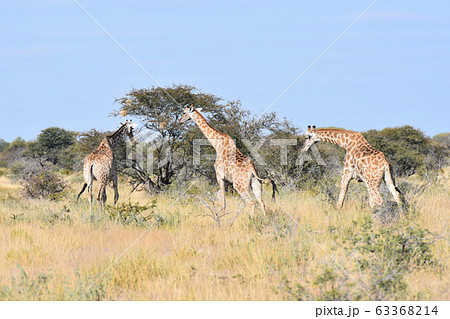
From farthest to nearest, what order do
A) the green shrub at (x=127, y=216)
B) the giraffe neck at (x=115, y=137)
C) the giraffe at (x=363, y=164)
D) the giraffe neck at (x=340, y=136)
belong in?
the giraffe neck at (x=115, y=137)
the giraffe neck at (x=340, y=136)
the green shrub at (x=127, y=216)
the giraffe at (x=363, y=164)

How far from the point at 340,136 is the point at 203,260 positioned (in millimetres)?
5021

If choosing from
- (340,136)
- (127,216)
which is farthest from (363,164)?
(127,216)

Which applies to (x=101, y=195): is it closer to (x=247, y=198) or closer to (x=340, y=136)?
(x=247, y=198)

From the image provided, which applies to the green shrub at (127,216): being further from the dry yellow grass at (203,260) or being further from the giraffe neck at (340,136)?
the giraffe neck at (340,136)

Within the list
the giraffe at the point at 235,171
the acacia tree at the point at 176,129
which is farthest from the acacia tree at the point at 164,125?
the giraffe at the point at 235,171

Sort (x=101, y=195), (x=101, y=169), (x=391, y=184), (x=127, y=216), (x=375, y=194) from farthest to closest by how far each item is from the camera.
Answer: (x=101, y=195) → (x=101, y=169) → (x=127, y=216) → (x=375, y=194) → (x=391, y=184)

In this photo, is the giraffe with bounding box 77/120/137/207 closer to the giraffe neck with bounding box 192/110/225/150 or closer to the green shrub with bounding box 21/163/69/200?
the giraffe neck with bounding box 192/110/225/150

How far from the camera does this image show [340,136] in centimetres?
1064

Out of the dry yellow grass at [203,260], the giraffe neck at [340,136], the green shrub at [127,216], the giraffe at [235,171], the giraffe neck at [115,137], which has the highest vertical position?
the giraffe neck at [115,137]

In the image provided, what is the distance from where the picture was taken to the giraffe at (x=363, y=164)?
31.4ft

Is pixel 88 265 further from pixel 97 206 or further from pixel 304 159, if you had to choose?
pixel 304 159

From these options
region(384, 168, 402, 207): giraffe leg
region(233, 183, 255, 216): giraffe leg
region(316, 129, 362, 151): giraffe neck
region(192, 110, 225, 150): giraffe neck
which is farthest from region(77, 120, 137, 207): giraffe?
region(384, 168, 402, 207): giraffe leg

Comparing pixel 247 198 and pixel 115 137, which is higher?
pixel 115 137

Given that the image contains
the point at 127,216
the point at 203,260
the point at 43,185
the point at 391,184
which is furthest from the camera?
the point at 43,185
